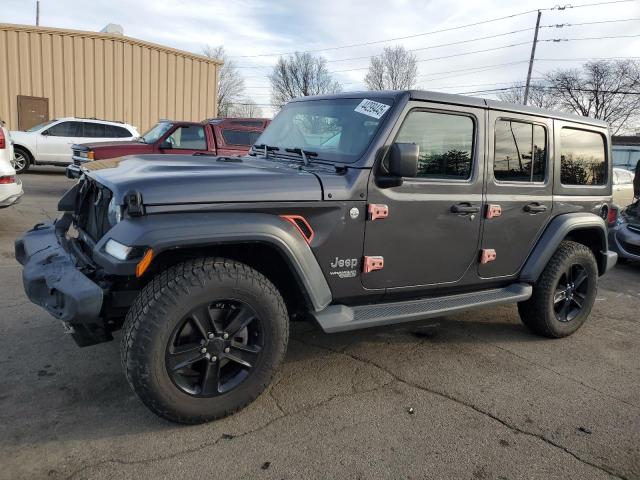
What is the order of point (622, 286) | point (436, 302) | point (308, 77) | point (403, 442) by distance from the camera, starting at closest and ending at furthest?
point (403, 442) < point (436, 302) < point (622, 286) < point (308, 77)

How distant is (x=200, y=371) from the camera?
2854mm

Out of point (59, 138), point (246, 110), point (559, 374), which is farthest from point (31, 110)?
point (246, 110)

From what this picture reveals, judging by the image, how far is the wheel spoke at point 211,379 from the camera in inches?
110

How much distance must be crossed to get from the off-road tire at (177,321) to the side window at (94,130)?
47.3ft

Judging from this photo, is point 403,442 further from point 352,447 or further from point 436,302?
point 436,302

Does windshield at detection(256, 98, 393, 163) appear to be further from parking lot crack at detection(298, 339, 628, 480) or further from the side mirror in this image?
parking lot crack at detection(298, 339, 628, 480)

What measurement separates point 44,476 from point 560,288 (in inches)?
159

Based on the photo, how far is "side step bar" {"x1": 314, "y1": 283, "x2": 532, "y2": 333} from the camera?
310cm

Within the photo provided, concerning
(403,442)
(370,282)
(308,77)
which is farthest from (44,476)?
(308,77)

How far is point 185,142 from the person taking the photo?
1061cm

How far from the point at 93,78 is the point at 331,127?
821 inches

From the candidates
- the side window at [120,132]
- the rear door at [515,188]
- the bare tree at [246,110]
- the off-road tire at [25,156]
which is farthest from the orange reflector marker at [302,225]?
the bare tree at [246,110]

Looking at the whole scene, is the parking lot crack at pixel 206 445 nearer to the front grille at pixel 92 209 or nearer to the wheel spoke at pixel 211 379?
the wheel spoke at pixel 211 379

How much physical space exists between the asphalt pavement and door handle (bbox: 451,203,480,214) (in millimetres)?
1149
